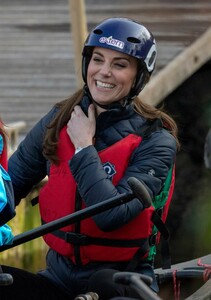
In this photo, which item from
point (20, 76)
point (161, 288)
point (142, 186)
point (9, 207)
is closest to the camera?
point (9, 207)

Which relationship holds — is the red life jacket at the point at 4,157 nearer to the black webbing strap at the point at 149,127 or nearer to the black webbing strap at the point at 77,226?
the black webbing strap at the point at 77,226

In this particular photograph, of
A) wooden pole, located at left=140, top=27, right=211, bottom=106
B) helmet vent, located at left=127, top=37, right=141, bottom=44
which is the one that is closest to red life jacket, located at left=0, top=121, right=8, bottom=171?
helmet vent, located at left=127, top=37, right=141, bottom=44

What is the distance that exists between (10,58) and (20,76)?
0.51m

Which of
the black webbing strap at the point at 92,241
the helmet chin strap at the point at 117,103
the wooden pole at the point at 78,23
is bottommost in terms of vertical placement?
the wooden pole at the point at 78,23

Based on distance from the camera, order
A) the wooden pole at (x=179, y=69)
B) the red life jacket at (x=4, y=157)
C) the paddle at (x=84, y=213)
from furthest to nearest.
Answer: the wooden pole at (x=179, y=69), the paddle at (x=84, y=213), the red life jacket at (x=4, y=157)

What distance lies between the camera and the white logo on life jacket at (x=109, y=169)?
4676 millimetres

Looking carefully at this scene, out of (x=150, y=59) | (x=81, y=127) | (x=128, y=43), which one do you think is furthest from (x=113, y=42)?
(x=81, y=127)

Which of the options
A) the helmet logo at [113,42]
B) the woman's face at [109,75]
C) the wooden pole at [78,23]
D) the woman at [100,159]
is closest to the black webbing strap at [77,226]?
the woman at [100,159]

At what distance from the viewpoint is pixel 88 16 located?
14.2 meters

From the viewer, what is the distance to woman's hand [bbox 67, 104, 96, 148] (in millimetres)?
4695

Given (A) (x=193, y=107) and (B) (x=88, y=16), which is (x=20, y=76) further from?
(A) (x=193, y=107)

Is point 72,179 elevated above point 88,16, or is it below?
above

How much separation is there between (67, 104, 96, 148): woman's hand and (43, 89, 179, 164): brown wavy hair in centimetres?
5

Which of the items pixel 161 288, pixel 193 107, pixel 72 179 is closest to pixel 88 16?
pixel 193 107
